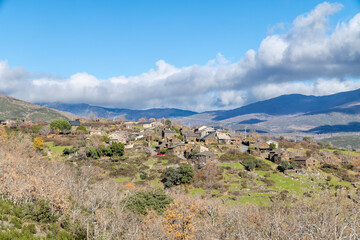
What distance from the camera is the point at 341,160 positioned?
266ft

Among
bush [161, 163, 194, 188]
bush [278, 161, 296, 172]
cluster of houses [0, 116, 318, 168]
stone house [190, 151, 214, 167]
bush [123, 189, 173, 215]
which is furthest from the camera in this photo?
cluster of houses [0, 116, 318, 168]

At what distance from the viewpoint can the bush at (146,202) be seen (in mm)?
38344

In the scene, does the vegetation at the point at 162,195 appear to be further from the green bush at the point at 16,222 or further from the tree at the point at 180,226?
the tree at the point at 180,226

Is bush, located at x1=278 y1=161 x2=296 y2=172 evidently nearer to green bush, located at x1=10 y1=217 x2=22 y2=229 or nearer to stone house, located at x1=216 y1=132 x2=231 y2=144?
stone house, located at x1=216 y1=132 x2=231 y2=144

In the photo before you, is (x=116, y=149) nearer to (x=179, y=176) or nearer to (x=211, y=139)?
(x=179, y=176)

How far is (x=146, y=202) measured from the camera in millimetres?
39344

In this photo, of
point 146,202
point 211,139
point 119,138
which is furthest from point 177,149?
point 146,202

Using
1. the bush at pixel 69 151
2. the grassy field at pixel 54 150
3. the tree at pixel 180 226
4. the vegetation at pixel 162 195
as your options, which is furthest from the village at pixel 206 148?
the tree at pixel 180 226

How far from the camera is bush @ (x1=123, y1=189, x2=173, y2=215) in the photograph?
38.3 meters

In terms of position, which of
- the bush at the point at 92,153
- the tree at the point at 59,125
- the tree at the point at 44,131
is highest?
the tree at the point at 59,125

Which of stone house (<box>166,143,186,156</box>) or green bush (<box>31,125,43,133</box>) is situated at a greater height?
green bush (<box>31,125,43,133</box>)

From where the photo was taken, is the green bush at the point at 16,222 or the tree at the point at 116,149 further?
the tree at the point at 116,149

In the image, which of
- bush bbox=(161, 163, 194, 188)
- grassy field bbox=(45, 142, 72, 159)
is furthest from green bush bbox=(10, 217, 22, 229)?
grassy field bbox=(45, 142, 72, 159)

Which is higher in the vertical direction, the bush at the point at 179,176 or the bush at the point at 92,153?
the bush at the point at 92,153
